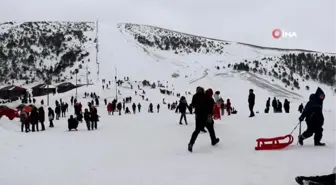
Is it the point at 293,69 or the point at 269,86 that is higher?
the point at 293,69

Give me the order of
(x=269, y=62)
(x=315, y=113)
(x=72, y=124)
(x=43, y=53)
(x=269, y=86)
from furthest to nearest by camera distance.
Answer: (x=269, y=62) → (x=43, y=53) → (x=269, y=86) → (x=72, y=124) → (x=315, y=113)

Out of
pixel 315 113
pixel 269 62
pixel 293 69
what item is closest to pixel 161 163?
pixel 315 113

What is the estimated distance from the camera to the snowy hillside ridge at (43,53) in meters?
117

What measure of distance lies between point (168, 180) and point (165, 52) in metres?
129

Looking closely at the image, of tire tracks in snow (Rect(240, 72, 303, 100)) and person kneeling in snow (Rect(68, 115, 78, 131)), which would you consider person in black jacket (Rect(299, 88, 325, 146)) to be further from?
tire tracks in snow (Rect(240, 72, 303, 100))

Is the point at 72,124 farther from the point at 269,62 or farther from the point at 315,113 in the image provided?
the point at 269,62

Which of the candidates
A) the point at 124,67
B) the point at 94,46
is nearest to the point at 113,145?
the point at 124,67

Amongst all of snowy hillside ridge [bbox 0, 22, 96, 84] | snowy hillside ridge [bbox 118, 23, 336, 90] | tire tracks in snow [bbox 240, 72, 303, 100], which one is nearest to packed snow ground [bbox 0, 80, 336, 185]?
tire tracks in snow [bbox 240, 72, 303, 100]

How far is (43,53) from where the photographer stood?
134 m

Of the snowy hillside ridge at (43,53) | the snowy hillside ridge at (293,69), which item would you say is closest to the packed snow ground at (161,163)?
the snowy hillside ridge at (43,53)

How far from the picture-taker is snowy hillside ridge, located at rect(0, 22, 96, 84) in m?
117

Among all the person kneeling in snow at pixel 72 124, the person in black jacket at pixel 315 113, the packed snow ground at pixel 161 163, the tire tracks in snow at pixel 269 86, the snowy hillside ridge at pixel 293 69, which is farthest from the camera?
the snowy hillside ridge at pixel 293 69

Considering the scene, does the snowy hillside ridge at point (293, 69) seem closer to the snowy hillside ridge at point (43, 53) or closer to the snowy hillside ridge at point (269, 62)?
the snowy hillside ridge at point (269, 62)

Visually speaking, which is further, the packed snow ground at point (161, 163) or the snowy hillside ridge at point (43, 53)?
the snowy hillside ridge at point (43, 53)
